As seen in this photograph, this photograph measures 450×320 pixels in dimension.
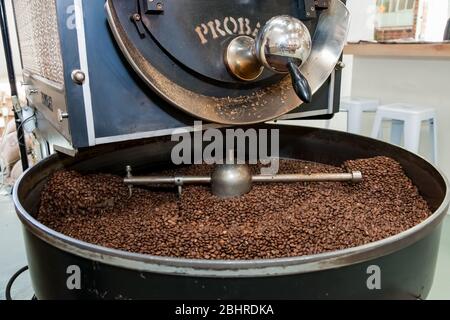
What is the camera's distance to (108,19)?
76 cm

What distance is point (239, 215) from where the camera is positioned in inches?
38.6

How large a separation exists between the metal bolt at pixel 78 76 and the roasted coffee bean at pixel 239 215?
0.33m

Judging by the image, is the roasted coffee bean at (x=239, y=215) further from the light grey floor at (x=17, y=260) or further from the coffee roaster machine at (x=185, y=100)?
the light grey floor at (x=17, y=260)

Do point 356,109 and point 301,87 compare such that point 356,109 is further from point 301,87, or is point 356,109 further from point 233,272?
point 233,272

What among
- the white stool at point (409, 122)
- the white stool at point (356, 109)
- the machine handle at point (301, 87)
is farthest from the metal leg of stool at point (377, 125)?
the machine handle at point (301, 87)

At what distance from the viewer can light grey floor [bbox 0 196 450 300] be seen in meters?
1.60

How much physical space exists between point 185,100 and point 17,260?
4.34 feet

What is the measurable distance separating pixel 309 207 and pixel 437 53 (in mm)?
1841

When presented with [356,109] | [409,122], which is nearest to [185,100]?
A: [409,122]

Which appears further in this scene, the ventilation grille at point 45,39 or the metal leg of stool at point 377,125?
the metal leg of stool at point 377,125

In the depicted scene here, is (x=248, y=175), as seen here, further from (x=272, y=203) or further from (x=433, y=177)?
(x=433, y=177)

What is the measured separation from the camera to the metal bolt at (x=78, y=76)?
0.76 metres

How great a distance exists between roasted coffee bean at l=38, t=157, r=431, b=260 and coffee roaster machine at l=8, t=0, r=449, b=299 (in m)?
0.08

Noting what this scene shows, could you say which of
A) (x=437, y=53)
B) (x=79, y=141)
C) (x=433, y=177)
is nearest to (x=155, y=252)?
(x=79, y=141)
